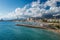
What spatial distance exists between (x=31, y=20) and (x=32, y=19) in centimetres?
110

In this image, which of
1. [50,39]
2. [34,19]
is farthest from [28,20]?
[50,39]

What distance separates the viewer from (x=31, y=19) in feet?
262

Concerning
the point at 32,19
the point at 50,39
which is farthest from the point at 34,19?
the point at 50,39

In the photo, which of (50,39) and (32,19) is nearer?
(50,39)

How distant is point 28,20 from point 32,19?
4344 mm

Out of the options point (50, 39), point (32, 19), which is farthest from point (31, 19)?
point (50, 39)

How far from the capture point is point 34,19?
257 feet

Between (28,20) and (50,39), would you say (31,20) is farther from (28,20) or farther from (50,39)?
(50,39)

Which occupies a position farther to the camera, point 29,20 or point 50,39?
point 29,20

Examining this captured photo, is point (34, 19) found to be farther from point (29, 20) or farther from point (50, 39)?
point (50, 39)

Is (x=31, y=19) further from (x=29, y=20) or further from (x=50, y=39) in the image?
(x=50, y=39)

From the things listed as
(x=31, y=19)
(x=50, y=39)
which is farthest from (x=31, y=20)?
(x=50, y=39)

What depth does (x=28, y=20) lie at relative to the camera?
272 feet

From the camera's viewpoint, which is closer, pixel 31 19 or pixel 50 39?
pixel 50 39
